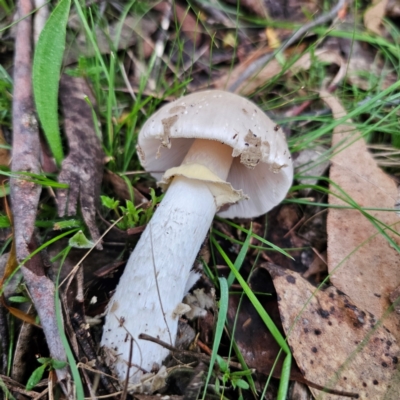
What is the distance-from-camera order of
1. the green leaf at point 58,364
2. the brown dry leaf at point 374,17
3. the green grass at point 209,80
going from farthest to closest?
the brown dry leaf at point 374,17, the green grass at point 209,80, the green leaf at point 58,364

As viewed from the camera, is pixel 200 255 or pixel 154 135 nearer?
pixel 154 135

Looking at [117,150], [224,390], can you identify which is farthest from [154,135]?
[224,390]

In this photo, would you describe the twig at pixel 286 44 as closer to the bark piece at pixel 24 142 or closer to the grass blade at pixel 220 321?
the bark piece at pixel 24 142

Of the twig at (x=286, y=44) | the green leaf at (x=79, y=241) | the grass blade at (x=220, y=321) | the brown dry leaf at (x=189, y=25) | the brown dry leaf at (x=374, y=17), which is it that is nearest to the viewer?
the grass blade at (x=220, y=321)

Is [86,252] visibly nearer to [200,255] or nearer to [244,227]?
[200,255]

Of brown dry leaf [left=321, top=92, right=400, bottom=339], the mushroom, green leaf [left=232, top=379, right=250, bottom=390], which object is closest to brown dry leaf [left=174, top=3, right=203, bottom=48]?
brown dry leaf [left=321, top=92, right=400, bottom=339]

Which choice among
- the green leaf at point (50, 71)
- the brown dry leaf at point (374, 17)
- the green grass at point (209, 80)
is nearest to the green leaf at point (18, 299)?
the green grass at point (209, 80)

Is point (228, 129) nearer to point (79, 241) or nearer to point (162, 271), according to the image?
point (162, 271)

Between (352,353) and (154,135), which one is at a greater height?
(154,135)
